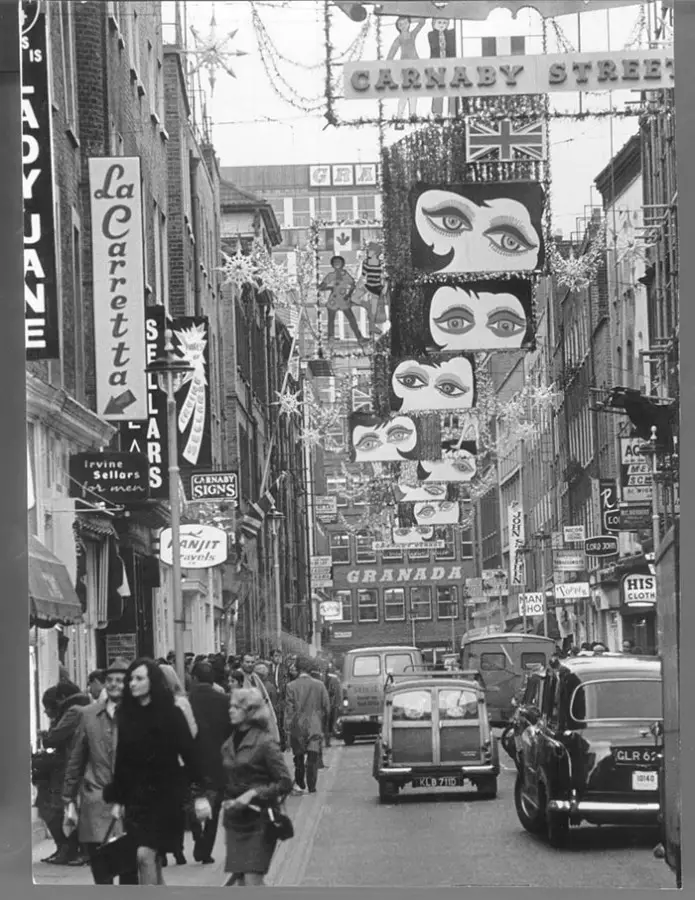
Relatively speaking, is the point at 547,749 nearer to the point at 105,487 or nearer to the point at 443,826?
the point at 443,826

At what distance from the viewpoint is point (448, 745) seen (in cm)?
1045

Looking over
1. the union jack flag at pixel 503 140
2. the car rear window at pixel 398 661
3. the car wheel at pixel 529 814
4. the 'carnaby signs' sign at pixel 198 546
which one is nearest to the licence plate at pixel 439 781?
the car rear window at pixel 398 661

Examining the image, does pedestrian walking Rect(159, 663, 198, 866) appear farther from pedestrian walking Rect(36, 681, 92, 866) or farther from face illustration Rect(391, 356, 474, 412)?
face illustration Rect(391, 356, 474, 412)

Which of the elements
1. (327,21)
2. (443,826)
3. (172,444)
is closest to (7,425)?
(172,444)

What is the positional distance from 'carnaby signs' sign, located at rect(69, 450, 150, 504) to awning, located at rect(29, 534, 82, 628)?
329mm

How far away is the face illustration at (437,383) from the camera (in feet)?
19.4

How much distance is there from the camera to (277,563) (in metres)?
6.77

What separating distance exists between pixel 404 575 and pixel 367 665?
48.3 inches

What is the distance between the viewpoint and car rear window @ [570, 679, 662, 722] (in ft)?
18.6

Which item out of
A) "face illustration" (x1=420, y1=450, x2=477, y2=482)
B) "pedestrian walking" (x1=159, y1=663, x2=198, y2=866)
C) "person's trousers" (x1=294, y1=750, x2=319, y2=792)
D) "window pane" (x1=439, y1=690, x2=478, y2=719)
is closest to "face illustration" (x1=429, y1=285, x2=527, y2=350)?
"face illustration" (x1=420, y1=450, x2=477, y2=482)

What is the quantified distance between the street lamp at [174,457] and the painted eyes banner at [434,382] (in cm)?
65

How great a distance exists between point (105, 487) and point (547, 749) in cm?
240

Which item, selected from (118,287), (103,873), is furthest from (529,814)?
(118,287)

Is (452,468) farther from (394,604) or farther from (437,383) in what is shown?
(394,604)
